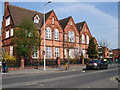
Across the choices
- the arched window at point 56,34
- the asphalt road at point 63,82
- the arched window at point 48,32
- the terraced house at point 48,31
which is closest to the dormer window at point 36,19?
the terraced house at point 48,31

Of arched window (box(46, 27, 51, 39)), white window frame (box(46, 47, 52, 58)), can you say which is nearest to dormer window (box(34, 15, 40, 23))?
arched window (box(46, 27, 51, 39))

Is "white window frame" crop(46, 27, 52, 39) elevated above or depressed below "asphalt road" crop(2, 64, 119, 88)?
above

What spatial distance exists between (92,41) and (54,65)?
57.1 ft

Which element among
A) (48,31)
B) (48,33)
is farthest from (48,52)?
(48,31)

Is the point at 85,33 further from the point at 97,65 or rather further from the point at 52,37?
the point at 97,65

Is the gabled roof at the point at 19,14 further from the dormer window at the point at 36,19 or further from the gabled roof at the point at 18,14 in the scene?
the dormer window at the point at 36,19

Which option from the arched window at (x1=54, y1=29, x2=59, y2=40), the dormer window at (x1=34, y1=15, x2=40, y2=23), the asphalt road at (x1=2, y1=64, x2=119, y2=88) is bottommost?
the asphalt road at (x1=2, y1=64, x2=119, y2=88)

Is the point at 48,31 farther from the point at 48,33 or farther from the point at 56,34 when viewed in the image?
the point at 56,34

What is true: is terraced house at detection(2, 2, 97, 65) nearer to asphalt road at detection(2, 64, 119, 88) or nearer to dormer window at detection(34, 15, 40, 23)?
dormer window at detection(34, 15, 40, 23)

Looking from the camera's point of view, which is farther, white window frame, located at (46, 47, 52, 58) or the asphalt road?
white window frame, located at (46, 47, 52, 58)

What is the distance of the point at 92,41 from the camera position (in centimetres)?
4247

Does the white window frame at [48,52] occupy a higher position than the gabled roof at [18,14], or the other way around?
the gabled roof at [18,14]

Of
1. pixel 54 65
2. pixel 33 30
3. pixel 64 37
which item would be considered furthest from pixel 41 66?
pixel 64 37

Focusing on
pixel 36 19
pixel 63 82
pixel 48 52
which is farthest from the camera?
pixel 36 19
